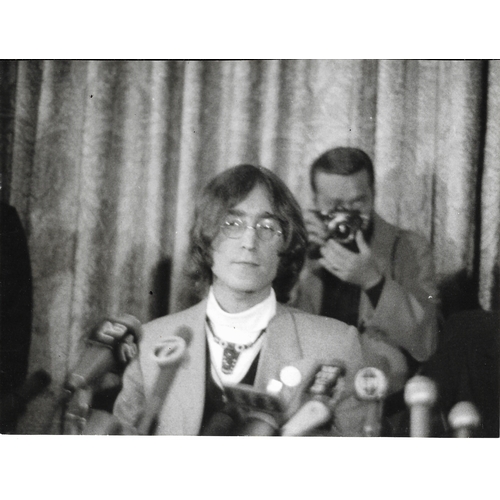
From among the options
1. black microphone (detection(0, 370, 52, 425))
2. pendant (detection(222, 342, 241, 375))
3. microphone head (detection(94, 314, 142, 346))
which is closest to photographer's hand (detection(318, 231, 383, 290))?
pendant (detection(222, 342, 241, 375))

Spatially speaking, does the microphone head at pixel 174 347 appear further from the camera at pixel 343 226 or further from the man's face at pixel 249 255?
the camera at pixel 343 226

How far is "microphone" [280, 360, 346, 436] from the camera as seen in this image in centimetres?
220

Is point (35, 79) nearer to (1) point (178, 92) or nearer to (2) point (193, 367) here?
(1) point (178, 92)

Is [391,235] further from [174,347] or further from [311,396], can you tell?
[174,347]

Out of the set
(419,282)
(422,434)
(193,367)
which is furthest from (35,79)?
(422,434)

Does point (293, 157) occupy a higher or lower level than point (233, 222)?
higher

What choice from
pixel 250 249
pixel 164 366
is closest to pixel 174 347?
pixel 164 366

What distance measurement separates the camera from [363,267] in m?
2.24

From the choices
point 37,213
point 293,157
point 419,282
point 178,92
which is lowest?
point 419,282

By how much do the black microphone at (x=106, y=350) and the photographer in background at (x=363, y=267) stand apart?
520 mm

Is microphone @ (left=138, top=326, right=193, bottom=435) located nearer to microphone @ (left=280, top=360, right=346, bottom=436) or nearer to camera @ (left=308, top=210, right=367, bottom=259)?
microphone @ (left=280, top=360, right=346, bottom=436)

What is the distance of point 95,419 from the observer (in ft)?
7.29

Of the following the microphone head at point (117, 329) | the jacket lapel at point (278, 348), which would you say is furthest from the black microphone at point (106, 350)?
the jacket lapel at point (278, 348)
